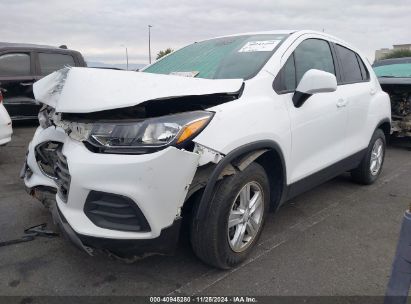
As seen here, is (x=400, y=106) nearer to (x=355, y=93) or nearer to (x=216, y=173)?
(x=355, y=93)

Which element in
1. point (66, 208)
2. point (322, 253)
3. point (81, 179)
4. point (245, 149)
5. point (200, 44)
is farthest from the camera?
point (200, 44)

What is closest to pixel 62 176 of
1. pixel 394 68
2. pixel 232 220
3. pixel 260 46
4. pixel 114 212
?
pixel 114 212

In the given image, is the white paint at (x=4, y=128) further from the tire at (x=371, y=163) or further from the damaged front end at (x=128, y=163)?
the tire at (x=371, y=163)

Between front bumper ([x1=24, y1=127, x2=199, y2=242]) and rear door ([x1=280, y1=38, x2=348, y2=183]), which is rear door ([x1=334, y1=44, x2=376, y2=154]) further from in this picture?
front bumper ([x1=24, y1=127, x2=199, y2=242])

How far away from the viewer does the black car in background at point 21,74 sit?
762cm

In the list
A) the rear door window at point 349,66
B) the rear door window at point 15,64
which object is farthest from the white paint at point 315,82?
the rear door window at point 15,64

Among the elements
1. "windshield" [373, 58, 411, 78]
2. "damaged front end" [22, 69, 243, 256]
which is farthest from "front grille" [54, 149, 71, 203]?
"windshield" [373, 58, 411, 78]

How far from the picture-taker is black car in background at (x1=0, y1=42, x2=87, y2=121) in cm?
762

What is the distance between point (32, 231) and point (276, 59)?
240cm

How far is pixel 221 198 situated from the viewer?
2562mm

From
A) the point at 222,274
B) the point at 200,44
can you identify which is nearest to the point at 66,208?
the point at 222,274

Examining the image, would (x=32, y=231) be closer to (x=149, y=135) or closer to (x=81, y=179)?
(x=81, y=179)

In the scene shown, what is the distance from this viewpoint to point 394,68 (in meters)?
8.12

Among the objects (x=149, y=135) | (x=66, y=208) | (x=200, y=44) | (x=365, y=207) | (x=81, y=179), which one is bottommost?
(x=365, y=207)
